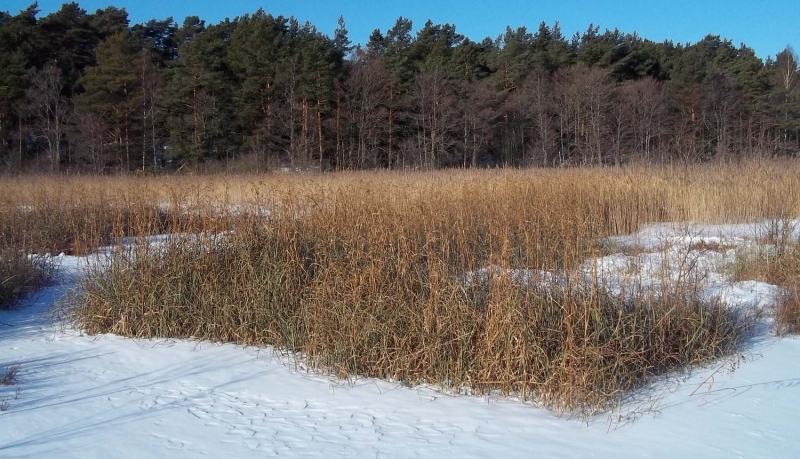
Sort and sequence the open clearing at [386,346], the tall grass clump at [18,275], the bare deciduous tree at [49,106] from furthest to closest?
1. the bare deciduous tree at [49,106]
2. the tall grass clump at [18,275]
3. the open clearing at [386,346]

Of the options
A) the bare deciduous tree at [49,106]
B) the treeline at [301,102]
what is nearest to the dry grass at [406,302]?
the treeline at [301,102]

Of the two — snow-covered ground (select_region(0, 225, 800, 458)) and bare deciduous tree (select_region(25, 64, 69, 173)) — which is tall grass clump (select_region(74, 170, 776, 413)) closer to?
snow-covered ground (select_region(0, 225, 800, 458))

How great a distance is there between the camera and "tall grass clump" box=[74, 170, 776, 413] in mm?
4379

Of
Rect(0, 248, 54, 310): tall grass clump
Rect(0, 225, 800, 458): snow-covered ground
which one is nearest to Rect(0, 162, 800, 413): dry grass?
Rect(0, 225, 800, 458): snow-covered ground

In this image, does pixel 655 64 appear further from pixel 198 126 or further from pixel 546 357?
pixel 546 357

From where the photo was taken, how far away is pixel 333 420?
392 centimetres

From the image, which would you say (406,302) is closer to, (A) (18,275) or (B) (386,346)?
(B) (386,346)

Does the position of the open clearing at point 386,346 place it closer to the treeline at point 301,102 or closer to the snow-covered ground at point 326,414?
the snow-covered ground at point 326,414

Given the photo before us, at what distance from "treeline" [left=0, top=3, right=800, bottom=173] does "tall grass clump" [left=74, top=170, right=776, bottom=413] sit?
1914cm

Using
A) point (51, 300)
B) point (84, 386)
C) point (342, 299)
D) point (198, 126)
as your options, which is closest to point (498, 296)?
point (342, 299)

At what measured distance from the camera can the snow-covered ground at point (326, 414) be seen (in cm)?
348

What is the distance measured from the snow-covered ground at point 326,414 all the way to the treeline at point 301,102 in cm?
2097

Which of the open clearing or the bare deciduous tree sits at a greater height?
the bare deciduous tree

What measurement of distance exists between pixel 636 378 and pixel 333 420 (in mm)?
2143
